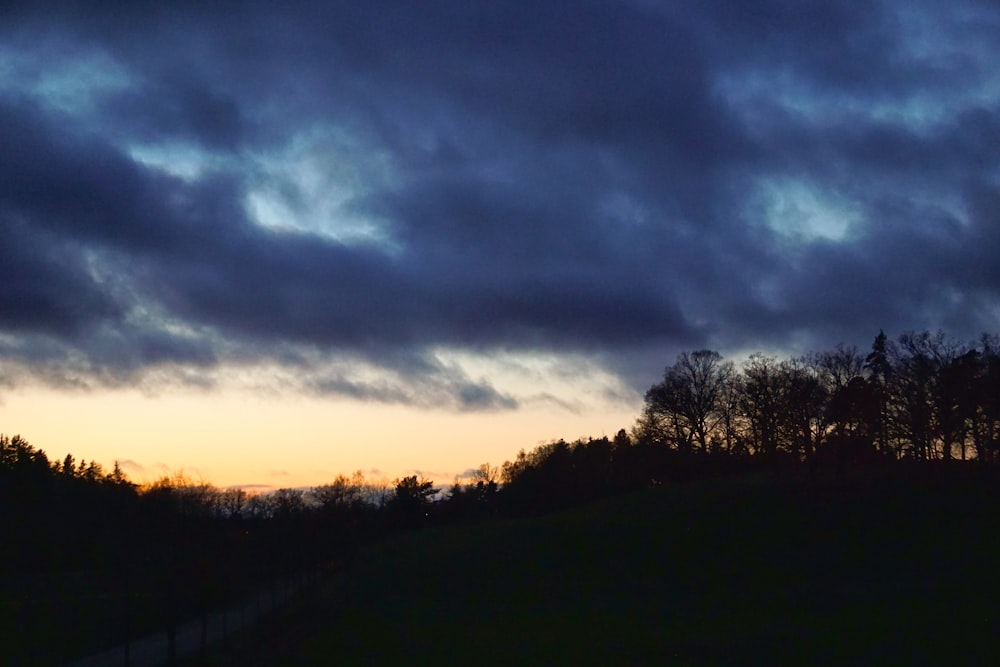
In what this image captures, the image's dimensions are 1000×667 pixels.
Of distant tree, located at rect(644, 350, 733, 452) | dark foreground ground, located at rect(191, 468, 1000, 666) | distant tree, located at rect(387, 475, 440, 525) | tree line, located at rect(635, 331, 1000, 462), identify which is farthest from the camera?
distant tree, located at rect(387, 475, 440, 525)

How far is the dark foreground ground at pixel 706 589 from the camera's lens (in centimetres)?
3025

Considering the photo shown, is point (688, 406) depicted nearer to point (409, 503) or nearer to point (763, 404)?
point (763, 404)

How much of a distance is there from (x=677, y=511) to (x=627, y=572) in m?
20.2

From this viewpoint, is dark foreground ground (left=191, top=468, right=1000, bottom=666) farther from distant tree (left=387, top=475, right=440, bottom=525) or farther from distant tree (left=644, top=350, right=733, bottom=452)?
distant tree (left=387, top=475, right=440, bottom=525)

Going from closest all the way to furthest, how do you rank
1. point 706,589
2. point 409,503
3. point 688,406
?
point 706,589
point 688,406
point 409,503

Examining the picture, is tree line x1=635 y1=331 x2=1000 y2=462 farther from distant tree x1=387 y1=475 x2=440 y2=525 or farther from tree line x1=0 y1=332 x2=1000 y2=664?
distant tree x1=387 y1=475 x2=440 y2=525

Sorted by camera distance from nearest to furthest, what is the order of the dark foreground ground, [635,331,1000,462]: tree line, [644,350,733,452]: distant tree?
the dark foreground ground, [635,331,1000,462]: tree line, [644,350,733,452]: distant tree

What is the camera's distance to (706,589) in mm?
48656

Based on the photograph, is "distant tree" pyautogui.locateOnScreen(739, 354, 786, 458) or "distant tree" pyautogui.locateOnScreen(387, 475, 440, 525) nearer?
"distant tree" pyautogui.locateOnScreen(739, 354, 786, 458)

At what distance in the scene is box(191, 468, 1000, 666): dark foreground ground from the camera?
30250 millimetres

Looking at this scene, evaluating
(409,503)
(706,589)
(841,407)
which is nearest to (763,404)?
(841,407)

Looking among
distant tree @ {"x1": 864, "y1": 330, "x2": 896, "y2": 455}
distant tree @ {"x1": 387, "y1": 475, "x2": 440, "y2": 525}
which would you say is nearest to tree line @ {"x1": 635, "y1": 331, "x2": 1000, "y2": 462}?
distant tree @ {"x1": 864, "y1": 330, "x2": 896, "y2": 455}

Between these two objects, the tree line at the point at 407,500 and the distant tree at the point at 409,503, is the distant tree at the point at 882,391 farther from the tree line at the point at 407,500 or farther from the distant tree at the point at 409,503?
the distant tree at the point at 409,503

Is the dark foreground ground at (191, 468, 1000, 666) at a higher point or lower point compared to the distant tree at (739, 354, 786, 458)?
lower
